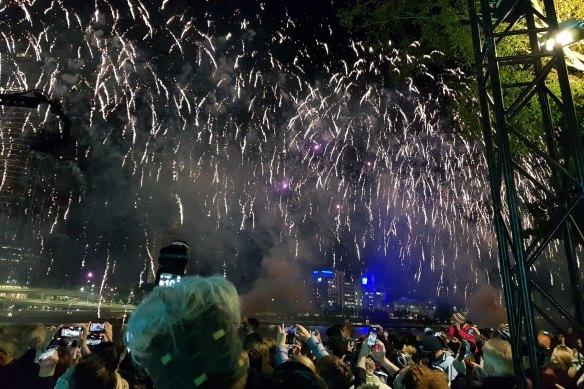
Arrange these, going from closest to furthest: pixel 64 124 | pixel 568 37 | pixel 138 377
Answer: pixel 568 37, pixel 138 377, pixel 64 124

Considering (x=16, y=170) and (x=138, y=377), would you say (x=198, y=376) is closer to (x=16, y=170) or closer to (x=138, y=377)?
(x=138, y=377)

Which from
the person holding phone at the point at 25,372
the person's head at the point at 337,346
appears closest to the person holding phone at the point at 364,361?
the person's head at the point at 337,346

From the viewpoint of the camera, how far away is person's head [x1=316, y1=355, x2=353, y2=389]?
3.03m

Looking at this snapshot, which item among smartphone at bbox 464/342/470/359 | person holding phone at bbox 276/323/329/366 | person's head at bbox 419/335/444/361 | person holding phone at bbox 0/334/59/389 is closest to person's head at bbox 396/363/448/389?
person holding phone at bbox 276/323/329/366

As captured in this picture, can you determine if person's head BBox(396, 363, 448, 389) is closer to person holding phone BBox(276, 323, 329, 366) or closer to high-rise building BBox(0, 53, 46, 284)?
person holding phone BBox(276, 323, 329, 366)

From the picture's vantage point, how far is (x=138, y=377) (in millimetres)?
5461

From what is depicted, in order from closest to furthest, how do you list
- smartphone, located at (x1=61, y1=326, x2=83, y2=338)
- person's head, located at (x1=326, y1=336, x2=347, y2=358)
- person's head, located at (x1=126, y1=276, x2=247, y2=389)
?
person's head, located at (x1=126, y1=276, x2=247, y2=389), person's head, located at (x1=326, y1=336, x2=347, y2=358), smartphone, located at (x1=61, y1=326, x2=83, y2=338)

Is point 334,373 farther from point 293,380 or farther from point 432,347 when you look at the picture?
point 432,347

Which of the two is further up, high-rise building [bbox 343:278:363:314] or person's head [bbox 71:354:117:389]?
person's head [bbox 71:354:117:389]

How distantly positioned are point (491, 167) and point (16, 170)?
87844 millimetres

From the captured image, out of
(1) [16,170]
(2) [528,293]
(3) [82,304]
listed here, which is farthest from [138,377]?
(3) [82,304]

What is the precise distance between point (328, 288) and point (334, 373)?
139065mm

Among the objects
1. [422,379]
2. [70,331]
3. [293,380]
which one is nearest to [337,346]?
[422,379]

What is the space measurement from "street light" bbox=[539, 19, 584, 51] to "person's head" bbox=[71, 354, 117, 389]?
19.4ft
